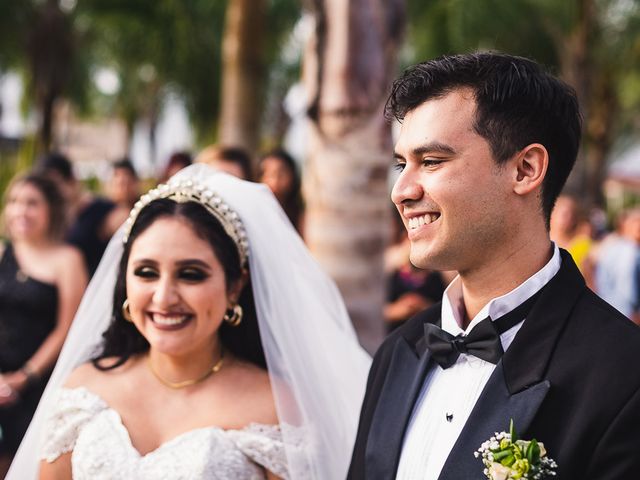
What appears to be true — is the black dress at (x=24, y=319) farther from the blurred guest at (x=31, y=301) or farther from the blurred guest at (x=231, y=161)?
the blurred guest at (x=231, y=161)

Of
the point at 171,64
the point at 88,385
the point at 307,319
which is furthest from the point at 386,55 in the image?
the point at 171,64

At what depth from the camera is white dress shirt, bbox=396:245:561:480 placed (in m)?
1.89

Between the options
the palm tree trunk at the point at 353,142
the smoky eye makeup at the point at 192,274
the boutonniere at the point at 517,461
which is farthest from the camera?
the palm tree trunk at the point at 353,142

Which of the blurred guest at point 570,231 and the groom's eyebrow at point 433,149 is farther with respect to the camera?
the blurred guest at point 570,231

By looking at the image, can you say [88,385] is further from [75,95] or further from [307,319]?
[75,95]

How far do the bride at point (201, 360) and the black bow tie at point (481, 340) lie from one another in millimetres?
956

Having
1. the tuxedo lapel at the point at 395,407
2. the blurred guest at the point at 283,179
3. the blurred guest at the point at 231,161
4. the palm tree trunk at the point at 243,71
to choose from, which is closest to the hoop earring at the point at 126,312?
the tuxedo lapel at the point at 395,407

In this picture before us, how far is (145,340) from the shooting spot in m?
3.01

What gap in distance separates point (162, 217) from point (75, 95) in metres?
19.3

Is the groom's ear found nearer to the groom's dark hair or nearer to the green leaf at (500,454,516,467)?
the groom's dark hair

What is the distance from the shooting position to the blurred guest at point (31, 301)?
4.83m

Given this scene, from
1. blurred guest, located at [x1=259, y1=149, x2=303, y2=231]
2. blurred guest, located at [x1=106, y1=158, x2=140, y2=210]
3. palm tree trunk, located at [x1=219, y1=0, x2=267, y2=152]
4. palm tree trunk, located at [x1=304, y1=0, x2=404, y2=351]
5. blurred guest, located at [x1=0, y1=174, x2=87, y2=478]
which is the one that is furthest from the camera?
palm tree trunk, located at [x1=219, y1=0, x2=267, y2=152]

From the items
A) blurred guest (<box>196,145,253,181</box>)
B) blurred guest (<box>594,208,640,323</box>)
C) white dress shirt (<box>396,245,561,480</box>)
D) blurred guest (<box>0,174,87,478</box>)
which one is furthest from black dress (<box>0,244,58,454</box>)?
blurred guest (<box>594,208,640,323</box>)

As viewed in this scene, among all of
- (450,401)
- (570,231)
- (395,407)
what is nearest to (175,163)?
(570,231)
